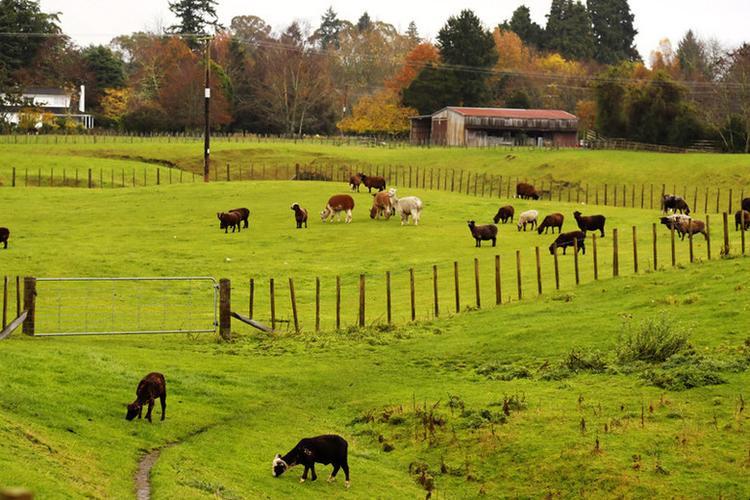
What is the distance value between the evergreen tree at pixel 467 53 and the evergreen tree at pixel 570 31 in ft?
142

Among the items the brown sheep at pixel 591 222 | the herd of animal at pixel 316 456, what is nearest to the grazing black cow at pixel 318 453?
the herd of animal at pixel 316 456

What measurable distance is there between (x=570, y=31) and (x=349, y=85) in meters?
37.8

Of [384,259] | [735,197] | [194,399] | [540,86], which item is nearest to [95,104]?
[540,86]

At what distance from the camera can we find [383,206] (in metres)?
60.1

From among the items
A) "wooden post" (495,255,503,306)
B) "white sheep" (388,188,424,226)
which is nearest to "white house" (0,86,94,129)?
"white sheep" (388,188,424,226)

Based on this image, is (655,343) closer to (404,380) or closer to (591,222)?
(404,380)

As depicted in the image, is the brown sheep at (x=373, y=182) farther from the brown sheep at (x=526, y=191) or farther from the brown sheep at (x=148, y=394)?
the brown sheep at (x=148, y=394)

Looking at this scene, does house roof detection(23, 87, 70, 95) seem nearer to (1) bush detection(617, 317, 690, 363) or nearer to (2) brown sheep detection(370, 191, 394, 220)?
(2) brown sheep detection(370, 191, 394, 220)

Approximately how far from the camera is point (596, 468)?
1952 cm

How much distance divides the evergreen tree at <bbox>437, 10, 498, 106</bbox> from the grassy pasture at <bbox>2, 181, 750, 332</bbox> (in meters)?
69.4

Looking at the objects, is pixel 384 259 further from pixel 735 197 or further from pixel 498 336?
pixel 735 197

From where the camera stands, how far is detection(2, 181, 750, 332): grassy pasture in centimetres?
3891

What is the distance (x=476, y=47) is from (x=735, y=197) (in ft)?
213

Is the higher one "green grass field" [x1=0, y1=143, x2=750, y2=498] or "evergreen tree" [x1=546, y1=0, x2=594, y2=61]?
"evergreen tree" [x1=546, y1=0, x2=594, y2=61]
